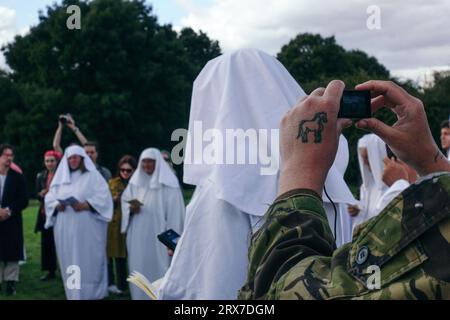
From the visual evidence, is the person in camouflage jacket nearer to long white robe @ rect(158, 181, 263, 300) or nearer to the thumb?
the thumb

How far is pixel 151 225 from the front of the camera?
9008 mm

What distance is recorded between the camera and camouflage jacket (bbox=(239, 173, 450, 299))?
1037 mm

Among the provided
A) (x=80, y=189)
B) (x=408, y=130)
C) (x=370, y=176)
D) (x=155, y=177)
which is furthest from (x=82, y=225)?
(x=408, y=130)

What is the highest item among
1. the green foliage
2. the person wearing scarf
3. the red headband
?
the green foliage

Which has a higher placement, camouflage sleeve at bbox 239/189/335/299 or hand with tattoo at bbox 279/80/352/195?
hand with tattoo at bbox 279/80/352/195

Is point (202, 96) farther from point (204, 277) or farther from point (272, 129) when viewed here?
point (204, 277)

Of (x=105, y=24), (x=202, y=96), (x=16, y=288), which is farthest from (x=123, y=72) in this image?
(x=202, y=96)

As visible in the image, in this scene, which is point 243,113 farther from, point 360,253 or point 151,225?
point 151,225

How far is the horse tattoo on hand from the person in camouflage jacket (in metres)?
0.01

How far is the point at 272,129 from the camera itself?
2721mm

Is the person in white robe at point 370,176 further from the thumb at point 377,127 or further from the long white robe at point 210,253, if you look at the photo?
the thumb at point 377,127

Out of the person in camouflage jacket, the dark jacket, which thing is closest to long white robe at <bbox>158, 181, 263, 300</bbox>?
the person in camouflage jacket

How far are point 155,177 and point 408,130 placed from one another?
7.74 m

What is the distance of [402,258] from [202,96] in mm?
1953
